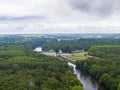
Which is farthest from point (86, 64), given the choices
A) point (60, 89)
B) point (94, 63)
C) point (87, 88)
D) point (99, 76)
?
point (60, 89)

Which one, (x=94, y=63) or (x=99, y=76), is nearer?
(x=99, y=76)

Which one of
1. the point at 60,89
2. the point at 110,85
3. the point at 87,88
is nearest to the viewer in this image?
the point at 60,89

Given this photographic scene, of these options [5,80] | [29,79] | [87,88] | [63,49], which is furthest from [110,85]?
[63,49]

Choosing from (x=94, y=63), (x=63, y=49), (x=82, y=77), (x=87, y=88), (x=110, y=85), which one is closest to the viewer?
(x=110, y=85)

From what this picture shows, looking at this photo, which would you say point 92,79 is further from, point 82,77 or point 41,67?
point 41,67

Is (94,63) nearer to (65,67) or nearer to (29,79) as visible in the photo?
(65,67)

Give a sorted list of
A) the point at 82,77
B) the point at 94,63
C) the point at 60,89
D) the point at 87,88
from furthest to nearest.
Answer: the point at 94,63, the point at 82,77, the point at 87,88, the point at 60,89

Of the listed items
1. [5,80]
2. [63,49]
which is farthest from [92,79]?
[63,49]

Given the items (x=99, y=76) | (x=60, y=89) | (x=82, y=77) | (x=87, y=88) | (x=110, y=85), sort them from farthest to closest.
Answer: (x=82, y=77) → (x=99, y=76) → (x=87, y=88) → (x=110, y=85) → (x=60, y=89)

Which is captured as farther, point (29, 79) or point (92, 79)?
point (92, 79)
